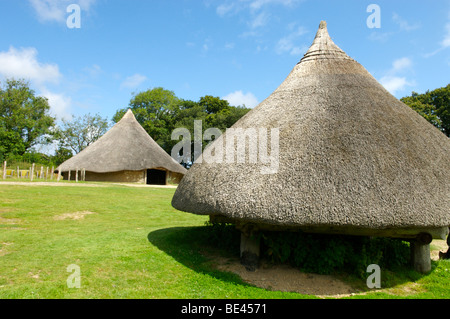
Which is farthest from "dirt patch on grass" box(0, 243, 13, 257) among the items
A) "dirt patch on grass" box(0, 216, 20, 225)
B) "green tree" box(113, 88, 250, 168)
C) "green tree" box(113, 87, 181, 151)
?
"green tree" box(113, 87, 181, 151)

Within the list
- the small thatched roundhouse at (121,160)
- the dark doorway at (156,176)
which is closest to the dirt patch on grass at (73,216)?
the small thatched roundhouse at (121,160)

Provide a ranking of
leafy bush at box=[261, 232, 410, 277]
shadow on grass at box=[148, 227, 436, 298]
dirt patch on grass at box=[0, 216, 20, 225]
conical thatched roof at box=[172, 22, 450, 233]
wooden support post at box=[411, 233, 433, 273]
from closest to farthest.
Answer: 1. conical thatched roof at box=[172, 22, 450, 233]
2. shadow on grass at box=[148, 227, 436, 298]
3. leafy bush at box=[261, 232, 410, 277]
4. wooden support post at box=[411, 233, 433, 273]
5. dirt patch on grass at box=[0, 216, 20, 225]

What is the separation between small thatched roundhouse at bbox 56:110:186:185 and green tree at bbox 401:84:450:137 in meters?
28.5

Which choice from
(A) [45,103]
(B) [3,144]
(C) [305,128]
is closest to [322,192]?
(C) [305,128]

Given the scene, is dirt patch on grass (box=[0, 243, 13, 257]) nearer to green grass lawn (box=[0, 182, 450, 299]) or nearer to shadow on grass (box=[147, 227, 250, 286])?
green grass lawn (box=[0, 182, 450, 299])

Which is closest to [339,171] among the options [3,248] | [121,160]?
[3,248]

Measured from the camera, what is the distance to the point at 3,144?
39438mm

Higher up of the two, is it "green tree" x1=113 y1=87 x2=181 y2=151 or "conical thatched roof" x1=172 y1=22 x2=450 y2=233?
"green tree" x1=113 y1=87 x2=181 y2=151

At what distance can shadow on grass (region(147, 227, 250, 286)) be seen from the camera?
577 cm

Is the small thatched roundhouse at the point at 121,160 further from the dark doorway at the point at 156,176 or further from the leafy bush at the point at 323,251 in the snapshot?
the leafy bush at the point at 323,251

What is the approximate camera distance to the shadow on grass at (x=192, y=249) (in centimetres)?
577

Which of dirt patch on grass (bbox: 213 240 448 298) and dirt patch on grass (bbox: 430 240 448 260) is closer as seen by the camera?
dirt patch on grass (bbox: 213 240 448 298)

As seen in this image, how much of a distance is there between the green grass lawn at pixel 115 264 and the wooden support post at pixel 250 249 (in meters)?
0.58
